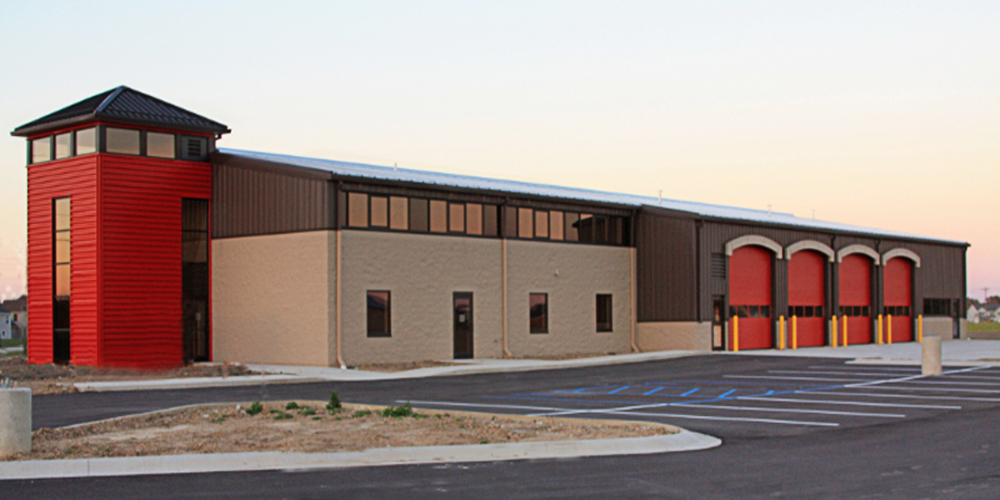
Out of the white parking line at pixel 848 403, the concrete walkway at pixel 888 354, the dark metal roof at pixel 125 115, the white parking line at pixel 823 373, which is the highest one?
the dark metal roof at pixel 125 115

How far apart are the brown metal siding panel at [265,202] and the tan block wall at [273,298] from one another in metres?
0.35

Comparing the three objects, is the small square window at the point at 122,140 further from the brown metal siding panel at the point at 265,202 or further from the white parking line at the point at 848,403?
the white parking line at the point at 848,403

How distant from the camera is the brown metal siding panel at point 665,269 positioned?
34.4 meters

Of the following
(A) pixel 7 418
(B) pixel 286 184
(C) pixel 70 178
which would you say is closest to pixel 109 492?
(A) pixel 7 418

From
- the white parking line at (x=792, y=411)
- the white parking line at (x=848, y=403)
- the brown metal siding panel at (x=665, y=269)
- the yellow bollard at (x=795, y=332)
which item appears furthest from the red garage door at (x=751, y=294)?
the white parking line at (x=792, y=411)

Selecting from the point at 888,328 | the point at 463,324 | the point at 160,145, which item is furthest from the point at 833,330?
the point at 160,145

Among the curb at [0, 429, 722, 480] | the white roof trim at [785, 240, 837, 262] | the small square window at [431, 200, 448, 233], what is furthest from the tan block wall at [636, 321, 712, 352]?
the curb at [0, 429, 722, 480]

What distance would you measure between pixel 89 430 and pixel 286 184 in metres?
16.4

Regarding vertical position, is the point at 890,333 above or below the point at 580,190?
below

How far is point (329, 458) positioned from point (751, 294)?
2937 cm

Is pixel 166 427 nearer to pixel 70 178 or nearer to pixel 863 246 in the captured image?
pixel 70 178

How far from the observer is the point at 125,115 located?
2830 centimetres

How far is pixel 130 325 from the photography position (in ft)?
93.5

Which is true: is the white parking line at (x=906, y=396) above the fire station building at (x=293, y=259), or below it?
below
